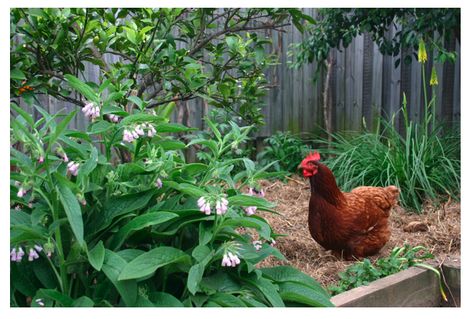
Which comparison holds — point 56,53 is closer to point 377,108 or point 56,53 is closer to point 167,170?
point 167,170

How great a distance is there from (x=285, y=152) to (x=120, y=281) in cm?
407

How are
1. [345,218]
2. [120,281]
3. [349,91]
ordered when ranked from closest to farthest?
1. [120,281]
2. [345,218]
3. [349,91]

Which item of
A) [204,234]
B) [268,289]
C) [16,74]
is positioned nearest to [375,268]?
[268,289]

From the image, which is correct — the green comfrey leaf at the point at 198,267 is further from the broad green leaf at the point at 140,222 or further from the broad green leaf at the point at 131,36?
the broad green leaf at the point at 131,36

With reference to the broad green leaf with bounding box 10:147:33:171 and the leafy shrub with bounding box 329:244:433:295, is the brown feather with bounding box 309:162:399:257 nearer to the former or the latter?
the leafy shrub with bounding box 329:244:433:295

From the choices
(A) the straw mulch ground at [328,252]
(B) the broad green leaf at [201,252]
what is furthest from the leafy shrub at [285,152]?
(B) the broad green leaf at [201,252]

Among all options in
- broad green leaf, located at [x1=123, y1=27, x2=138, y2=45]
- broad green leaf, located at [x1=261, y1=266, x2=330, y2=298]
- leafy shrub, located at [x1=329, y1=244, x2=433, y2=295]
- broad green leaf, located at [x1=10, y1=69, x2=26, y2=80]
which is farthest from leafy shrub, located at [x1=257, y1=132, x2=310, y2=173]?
broad green leaf, located at [x1=10, y1=69, x2=26, y2=80]

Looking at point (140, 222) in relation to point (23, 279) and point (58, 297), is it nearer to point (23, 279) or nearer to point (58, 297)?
point (58, 297)

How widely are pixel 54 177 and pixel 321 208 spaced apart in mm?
1550

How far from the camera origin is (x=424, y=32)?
14.5 ft

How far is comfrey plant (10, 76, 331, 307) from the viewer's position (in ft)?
5.04

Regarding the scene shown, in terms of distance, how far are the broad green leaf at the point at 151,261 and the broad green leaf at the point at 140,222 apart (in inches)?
3.5

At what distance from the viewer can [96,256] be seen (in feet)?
5.05

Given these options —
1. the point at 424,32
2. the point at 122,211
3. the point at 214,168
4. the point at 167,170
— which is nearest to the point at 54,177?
the point at 122,211
